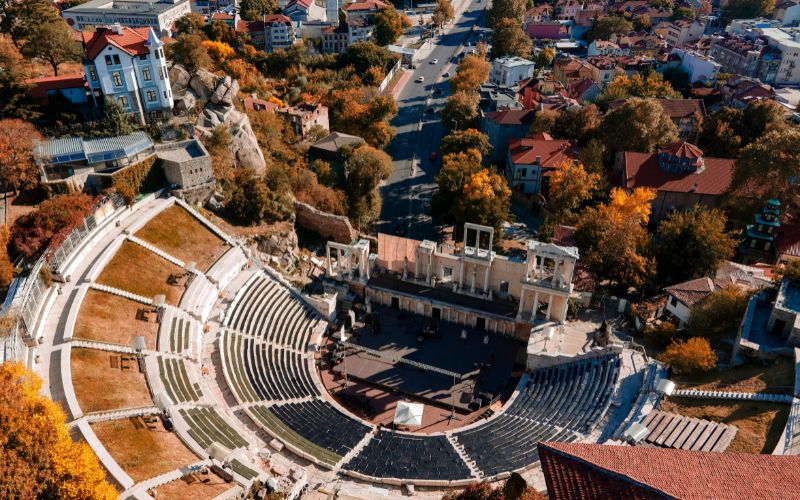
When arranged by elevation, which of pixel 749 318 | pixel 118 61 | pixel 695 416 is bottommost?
pixel 695 416

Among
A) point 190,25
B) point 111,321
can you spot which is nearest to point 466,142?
point 111,321

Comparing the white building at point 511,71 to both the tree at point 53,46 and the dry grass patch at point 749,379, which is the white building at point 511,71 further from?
the dry grass patch at point 749,379

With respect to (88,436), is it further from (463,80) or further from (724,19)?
(724,19)

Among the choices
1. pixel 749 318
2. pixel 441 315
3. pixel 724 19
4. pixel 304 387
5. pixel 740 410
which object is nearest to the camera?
pixel 740 410

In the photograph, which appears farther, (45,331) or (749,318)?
(749,318)

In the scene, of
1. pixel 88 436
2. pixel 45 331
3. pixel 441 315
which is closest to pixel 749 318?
pixel 441 315
